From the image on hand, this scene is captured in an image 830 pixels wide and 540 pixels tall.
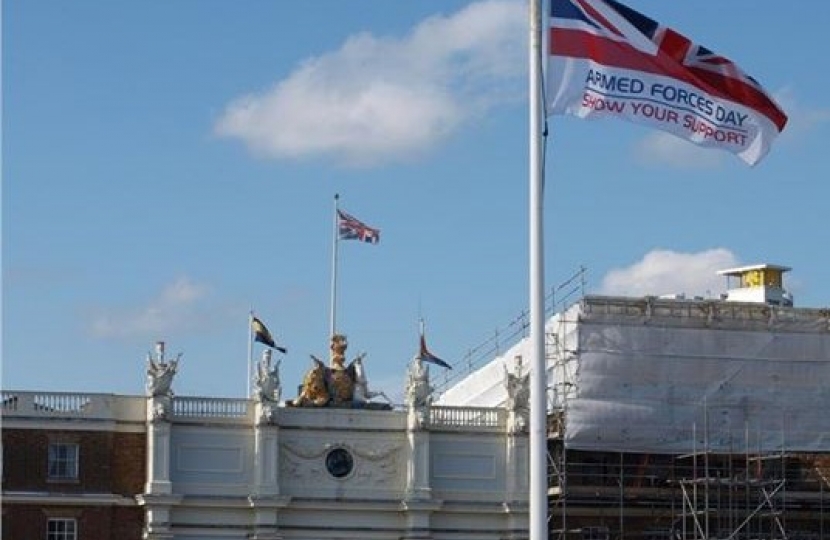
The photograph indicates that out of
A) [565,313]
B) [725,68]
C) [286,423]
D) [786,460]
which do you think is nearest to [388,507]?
[286,423]

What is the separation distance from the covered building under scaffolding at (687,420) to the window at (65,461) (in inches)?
588

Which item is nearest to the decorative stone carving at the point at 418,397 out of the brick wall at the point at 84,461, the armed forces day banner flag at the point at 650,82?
the brick wall at the point at 84,461

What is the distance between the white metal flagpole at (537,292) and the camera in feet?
107

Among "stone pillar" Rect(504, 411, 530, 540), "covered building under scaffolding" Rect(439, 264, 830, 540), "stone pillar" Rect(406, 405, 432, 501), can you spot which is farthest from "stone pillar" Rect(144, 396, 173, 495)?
"covered building under scaffolding" Rect(439, 264, 830, 540)

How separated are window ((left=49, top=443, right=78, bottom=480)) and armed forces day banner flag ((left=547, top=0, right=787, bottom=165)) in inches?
1198

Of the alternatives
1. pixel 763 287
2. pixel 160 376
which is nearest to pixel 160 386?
pixel 160 376

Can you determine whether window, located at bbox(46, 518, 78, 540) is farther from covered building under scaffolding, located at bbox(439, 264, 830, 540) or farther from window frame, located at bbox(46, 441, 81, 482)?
covered building under scaffolding, located at bbox(439, 264, 830, 540)

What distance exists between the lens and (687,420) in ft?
211

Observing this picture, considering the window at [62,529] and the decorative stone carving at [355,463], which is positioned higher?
the decorative stone carving at [355,463]

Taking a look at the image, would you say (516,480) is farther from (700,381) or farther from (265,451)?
(265,451)

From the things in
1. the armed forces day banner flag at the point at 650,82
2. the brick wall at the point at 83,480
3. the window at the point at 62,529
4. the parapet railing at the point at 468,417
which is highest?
the armed forces day banner flag at the point at 650,82

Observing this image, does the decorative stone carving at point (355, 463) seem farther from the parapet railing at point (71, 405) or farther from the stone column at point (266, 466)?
the parapet railing at point (71, 405)

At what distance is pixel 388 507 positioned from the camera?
6188 centimetres

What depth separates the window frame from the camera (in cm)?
5984
